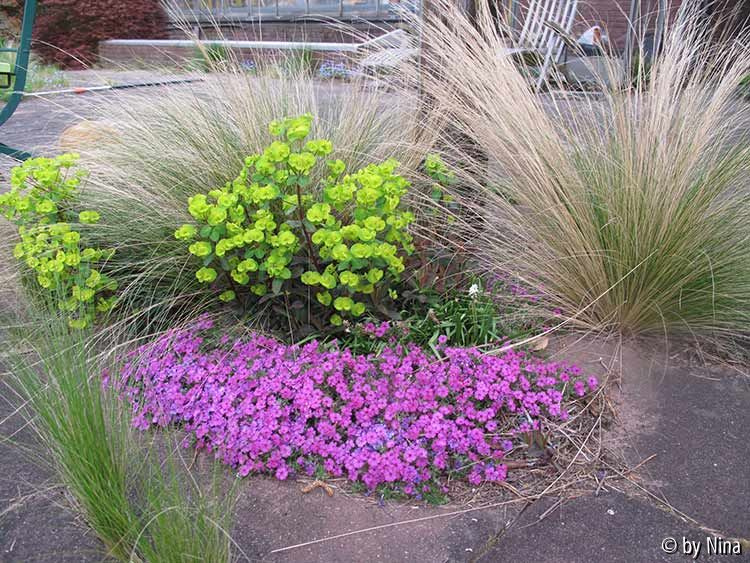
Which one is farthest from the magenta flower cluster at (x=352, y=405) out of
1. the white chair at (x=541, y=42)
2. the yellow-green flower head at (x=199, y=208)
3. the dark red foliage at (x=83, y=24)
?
the dark red foliage at (x=83, y=24)

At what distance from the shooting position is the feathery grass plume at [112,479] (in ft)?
4.42

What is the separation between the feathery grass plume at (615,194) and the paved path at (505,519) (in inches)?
18.8

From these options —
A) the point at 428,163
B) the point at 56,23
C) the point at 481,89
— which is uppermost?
the point at 481,89

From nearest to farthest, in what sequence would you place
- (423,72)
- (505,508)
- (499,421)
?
(505,508) < (499,421) < (423,72)

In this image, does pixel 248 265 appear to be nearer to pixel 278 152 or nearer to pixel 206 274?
pixel 206 274

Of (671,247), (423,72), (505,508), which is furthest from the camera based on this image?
(423,72)

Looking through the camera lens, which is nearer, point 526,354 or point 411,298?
point 526,354

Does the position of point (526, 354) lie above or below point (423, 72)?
below

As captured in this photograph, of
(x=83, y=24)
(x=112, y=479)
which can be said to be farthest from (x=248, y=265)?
(x=83, y=24)

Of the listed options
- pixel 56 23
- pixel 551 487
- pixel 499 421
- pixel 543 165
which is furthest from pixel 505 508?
pixel 56 23

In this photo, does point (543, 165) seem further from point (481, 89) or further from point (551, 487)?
point (551, 487)

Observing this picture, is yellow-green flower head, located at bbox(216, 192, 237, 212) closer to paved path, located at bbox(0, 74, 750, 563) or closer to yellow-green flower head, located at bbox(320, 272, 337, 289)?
yellow-green flower head, located at bbox(320, 272, 337, 289)

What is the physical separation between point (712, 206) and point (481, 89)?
86cm

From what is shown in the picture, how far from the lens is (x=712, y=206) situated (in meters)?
2.28
